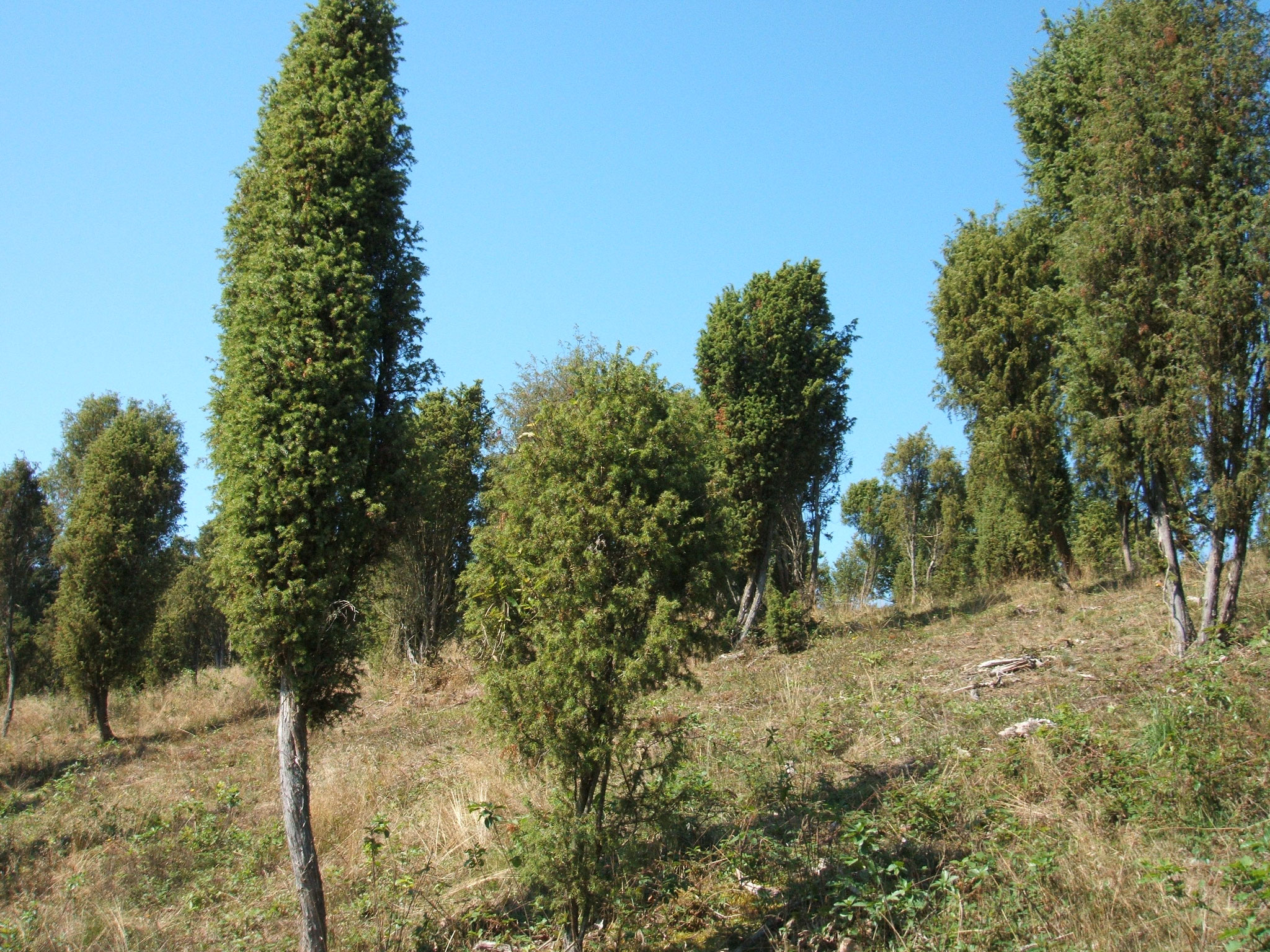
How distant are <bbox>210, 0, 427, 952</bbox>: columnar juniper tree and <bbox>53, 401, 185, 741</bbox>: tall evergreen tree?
14018 mm

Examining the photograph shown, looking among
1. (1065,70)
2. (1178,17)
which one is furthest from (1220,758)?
(1065,70)

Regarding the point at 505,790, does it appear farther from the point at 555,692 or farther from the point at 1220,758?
the point at 1220,758

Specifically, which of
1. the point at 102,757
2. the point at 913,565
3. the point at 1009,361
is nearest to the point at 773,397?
the point at 1009,361

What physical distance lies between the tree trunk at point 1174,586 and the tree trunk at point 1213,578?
19 cm

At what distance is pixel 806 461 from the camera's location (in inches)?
656

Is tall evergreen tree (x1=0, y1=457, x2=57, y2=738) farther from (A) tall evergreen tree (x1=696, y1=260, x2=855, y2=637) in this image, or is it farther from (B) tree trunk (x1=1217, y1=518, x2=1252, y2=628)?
(B) tree trunk (x1=1217, y1=518, x2=1252, y2=628)

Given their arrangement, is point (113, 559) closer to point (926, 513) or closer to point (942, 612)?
point (942, 612)

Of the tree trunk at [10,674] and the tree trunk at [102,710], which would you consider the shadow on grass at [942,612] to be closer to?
the tree trunk at [102,710]

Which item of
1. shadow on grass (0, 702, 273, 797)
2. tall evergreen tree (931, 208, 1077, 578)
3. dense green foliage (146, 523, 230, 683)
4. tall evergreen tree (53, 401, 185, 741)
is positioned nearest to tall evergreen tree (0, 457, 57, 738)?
tall evergreen tree (53, 401, 185, 741)

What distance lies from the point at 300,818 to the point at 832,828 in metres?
4.36

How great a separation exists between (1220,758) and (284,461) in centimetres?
747

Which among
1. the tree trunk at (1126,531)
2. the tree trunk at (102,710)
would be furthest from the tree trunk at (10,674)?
the tree trunk at (1126,531)

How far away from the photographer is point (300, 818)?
632 cm

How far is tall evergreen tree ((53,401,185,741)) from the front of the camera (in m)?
17.8
